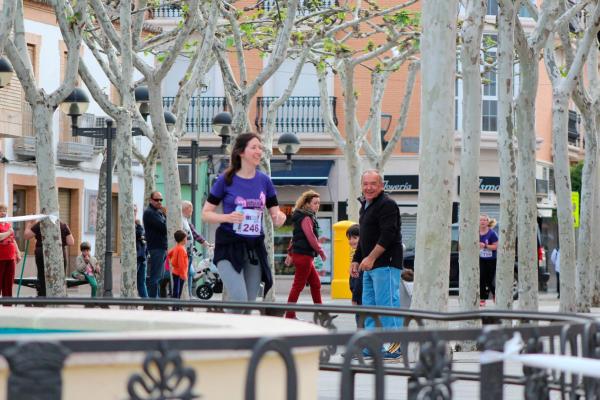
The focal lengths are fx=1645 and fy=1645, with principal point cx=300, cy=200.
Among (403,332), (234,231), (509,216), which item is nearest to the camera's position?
(403,332)

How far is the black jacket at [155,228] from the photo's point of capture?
83.0ft

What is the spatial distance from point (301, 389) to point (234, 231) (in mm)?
6809

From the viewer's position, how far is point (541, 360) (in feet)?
17.4

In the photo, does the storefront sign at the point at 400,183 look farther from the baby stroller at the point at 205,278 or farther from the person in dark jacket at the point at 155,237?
the person in dark jacket at the point at 155,237

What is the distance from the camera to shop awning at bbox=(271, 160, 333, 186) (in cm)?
5328

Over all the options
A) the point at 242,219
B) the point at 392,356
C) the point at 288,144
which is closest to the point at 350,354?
the point at 242,219

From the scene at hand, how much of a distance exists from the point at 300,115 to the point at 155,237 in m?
30.7

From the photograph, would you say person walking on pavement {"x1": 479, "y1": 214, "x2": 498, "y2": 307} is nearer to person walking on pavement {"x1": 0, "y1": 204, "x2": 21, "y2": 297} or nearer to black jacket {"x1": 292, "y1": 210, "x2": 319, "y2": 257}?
black jacket {"x1": 292, "y1": 210, "x2": 319, "y2": 257}

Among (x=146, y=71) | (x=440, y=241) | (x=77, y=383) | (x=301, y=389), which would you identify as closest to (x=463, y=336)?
(x=301, y=389)

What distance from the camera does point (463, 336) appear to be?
522cm

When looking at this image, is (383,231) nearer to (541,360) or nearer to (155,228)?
(541,360)

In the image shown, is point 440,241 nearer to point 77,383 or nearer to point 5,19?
point 5,19

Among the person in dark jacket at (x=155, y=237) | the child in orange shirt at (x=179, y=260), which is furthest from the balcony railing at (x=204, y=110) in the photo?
the child in orange shirt at (x=179, y=260)

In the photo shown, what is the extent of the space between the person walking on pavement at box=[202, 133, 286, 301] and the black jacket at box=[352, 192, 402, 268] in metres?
2.18
